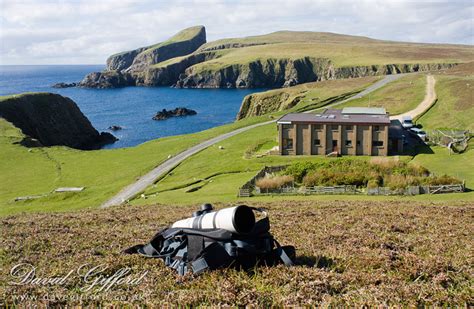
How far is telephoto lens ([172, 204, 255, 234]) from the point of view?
9.95 m

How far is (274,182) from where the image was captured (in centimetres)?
4441

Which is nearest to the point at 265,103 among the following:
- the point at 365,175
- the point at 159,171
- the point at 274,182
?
the point at 159,171

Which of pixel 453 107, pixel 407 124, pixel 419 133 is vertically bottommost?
pixel 419 133

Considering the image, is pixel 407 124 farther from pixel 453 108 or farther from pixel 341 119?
pixel 453 108

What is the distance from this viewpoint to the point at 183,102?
653ft

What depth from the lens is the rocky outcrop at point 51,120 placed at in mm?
108062

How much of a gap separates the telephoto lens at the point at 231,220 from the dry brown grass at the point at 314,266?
37.1 inches

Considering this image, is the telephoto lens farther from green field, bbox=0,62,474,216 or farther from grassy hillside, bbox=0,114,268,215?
grassy hillside, bbox=0,114,268,215

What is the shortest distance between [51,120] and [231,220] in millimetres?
116900

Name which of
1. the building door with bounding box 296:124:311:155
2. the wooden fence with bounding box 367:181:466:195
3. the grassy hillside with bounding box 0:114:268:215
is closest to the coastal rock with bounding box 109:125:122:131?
the grassy hillside with bounding box 0:114:268:215

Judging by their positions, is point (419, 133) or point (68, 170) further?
point (419, 133)

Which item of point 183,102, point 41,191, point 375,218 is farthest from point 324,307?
point 183,102

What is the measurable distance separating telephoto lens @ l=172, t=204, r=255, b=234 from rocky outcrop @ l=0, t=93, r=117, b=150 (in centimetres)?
10329

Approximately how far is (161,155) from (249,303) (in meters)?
65.6
